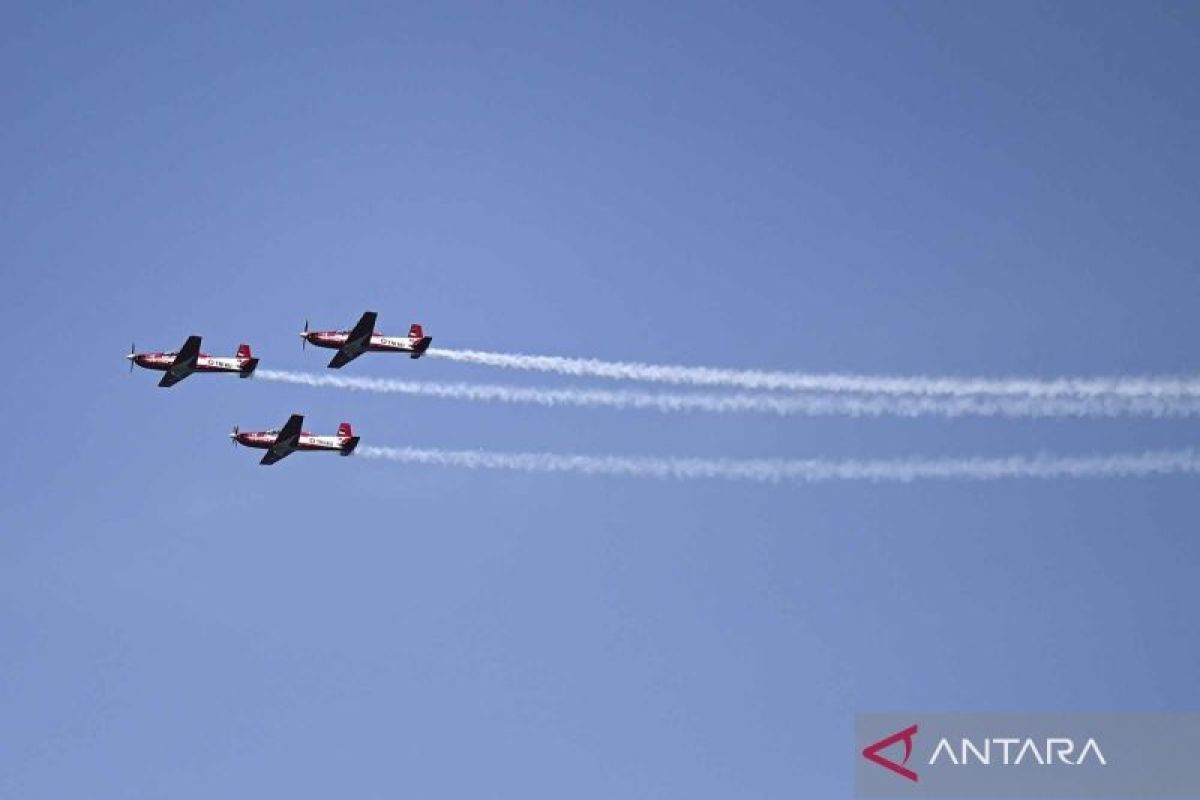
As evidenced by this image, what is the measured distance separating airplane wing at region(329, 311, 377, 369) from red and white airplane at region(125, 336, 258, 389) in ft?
17.0

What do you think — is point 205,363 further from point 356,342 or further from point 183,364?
point 356,342

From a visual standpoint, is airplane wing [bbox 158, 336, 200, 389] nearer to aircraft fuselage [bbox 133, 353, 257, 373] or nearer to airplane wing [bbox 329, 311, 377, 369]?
aircraft fuselage [bbox 133, 353, 257, 373]

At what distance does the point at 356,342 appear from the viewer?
145m

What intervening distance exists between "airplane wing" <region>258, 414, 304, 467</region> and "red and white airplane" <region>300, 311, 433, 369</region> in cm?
455

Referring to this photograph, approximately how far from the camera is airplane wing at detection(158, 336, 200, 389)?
145 meters

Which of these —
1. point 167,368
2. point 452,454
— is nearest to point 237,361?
point 167,368

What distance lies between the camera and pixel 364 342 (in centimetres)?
14512

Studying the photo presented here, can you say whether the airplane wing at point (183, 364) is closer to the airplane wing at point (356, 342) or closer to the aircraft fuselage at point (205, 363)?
the aircraft fuselage at point (205, 363)

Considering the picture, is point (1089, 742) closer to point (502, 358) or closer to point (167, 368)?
point (502, 358)

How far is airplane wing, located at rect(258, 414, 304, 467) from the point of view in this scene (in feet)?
484

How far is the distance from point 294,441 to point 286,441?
0.48 meters

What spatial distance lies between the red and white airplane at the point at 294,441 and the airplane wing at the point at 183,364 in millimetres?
6067

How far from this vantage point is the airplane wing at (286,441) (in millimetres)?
147375

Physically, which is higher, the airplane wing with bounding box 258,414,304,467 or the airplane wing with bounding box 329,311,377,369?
the airplane wing with bounding box 329,311,377,369
